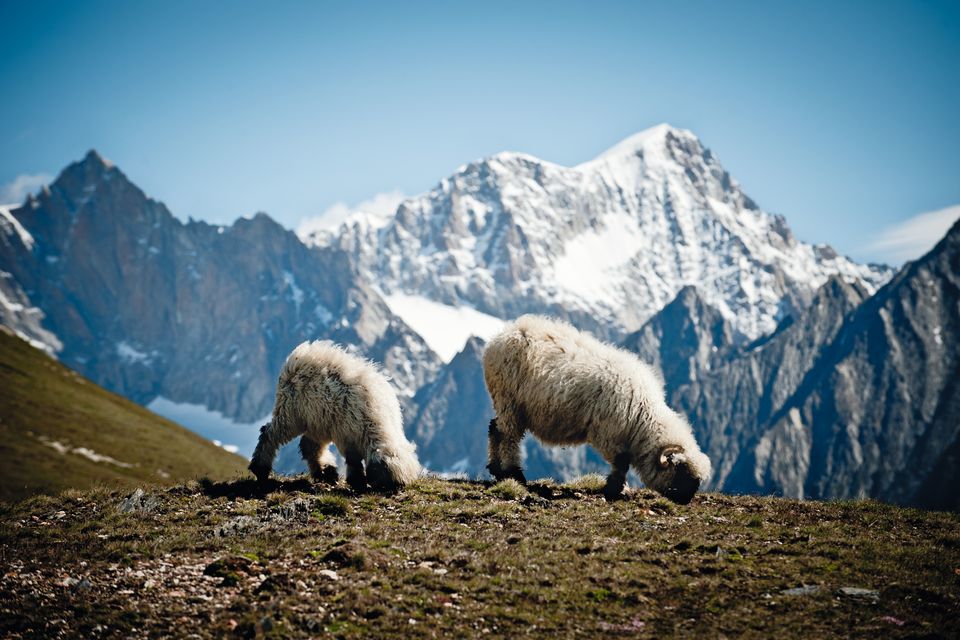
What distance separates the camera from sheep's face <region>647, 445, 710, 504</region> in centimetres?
1878

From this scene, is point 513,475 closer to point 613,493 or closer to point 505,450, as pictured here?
point 505,450

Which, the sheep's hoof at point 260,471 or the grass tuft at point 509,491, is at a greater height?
the grass tuft at point 509,491

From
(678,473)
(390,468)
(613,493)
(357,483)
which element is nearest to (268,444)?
(357,483)

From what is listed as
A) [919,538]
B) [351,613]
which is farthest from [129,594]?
[919,538]

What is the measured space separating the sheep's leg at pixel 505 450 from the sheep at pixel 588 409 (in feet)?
0.09

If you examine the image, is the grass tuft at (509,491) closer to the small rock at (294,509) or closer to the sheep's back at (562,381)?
the sheep's back at (562,381)

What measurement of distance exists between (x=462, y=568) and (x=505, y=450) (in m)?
8.03

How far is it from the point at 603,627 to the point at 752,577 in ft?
11.1

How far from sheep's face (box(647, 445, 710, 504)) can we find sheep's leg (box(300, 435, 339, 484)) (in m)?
8.44

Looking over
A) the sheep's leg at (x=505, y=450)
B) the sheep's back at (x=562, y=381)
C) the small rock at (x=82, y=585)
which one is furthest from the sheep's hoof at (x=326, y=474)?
the small rock at (x=82, y=585)

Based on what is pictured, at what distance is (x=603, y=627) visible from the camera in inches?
446

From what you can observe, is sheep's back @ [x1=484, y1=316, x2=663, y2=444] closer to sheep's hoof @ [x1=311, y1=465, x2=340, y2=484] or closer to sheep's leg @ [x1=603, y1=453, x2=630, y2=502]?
sheep's leg @ [x1=603, y1=453, x2=630, y2=502]

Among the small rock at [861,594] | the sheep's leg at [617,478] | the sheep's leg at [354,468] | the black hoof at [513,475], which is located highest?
the sheep's leg at [617,478]

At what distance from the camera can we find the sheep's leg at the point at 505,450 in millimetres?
21125
